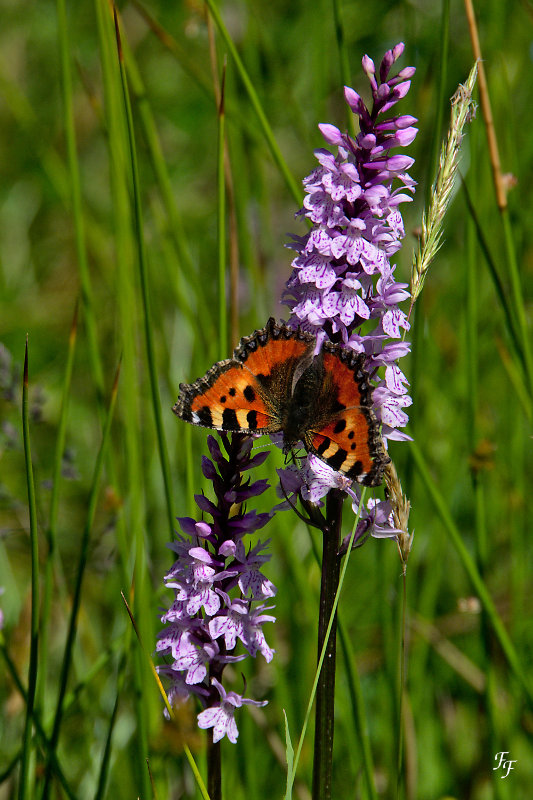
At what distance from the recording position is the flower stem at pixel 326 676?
4.86 feet

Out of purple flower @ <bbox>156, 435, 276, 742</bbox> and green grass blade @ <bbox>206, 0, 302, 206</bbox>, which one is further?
green grass blade @ <bbox>206, 0, 302, 206</bbox>

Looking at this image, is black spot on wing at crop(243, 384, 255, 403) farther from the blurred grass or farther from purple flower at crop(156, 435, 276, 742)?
the blurred grass

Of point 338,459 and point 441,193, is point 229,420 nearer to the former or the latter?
point 338,459

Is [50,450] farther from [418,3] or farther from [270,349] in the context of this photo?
[418,3]

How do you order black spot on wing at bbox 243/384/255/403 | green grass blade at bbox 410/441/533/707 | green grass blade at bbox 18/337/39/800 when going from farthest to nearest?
green grass blade at bbox 410/441/533/707 < black spot on wing at bbox 243/384/255/403 < green grass blade at bbox 18/337/39/800

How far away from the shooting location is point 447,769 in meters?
2.88

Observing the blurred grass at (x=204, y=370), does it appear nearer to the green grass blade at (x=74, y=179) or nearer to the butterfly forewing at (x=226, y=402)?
the green grass blade at (x=74, y=179)

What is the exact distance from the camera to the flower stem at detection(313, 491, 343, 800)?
148cm

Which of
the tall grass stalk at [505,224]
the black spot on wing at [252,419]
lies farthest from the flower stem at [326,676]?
the tall grass stalk at [505,224]

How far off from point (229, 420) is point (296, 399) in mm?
173

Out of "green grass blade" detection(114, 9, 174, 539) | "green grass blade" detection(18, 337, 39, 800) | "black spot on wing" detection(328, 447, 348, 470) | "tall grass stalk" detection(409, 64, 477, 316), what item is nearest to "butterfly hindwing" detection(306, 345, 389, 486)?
"black spot on wing" detection(328, 447, 348, 470)

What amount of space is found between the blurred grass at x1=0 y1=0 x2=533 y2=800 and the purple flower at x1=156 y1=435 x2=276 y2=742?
0.11 m

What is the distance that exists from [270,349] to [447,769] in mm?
1926

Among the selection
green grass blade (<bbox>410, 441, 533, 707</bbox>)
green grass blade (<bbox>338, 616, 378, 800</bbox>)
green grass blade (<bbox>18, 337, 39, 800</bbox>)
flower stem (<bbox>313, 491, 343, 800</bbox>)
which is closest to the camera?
flower stem (<bbox>313, 491, 343, 800</bbox>)
